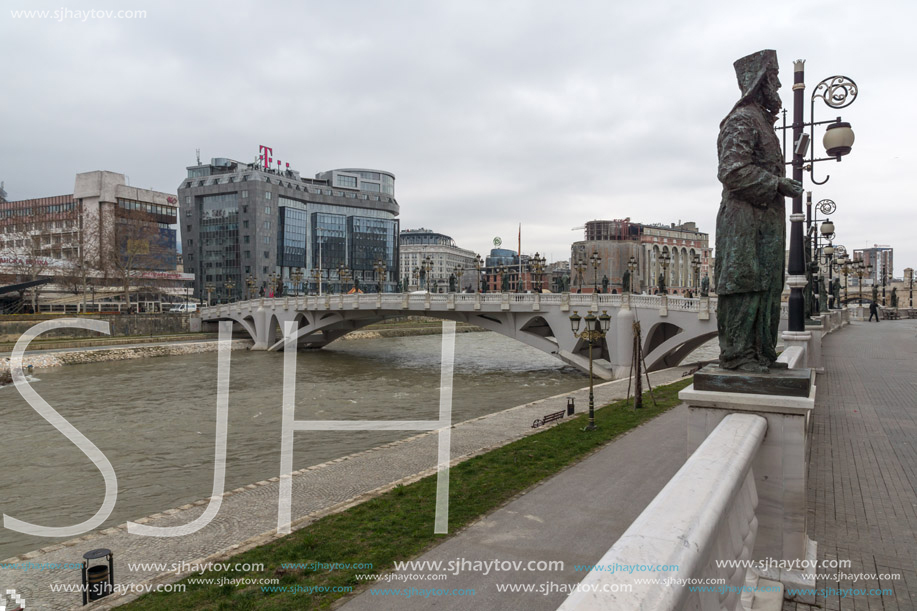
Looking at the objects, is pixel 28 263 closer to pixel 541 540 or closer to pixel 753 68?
pixel 541 540

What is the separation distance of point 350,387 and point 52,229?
257 feet

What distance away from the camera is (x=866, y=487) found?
683 centimetres

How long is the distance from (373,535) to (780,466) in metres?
6.15

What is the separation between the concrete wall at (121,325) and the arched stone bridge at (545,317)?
15388mm

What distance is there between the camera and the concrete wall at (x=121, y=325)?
50.8 meters

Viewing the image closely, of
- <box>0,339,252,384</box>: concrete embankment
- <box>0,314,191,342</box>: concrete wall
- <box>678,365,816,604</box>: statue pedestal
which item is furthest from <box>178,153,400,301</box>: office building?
<box>678,365,816,604</box>: statue pedestal

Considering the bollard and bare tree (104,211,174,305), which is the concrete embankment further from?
the bollard

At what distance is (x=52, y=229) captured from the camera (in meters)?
84.8

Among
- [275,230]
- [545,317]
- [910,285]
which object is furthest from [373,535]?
[275,230]

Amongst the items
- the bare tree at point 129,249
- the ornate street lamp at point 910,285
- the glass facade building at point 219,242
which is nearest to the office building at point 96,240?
the bare tree at point 129,249

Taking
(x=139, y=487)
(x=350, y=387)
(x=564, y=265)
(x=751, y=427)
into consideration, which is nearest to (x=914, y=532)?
(x=751, y=427)

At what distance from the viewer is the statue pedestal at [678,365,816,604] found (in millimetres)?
4121

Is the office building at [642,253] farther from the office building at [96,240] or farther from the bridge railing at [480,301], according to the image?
the office building at [96,240]

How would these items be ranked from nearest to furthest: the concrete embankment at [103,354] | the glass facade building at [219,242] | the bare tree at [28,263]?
the concrete embankment at [103,354] < the bare tree at [28,263] < the glass facade building at [219,242]
